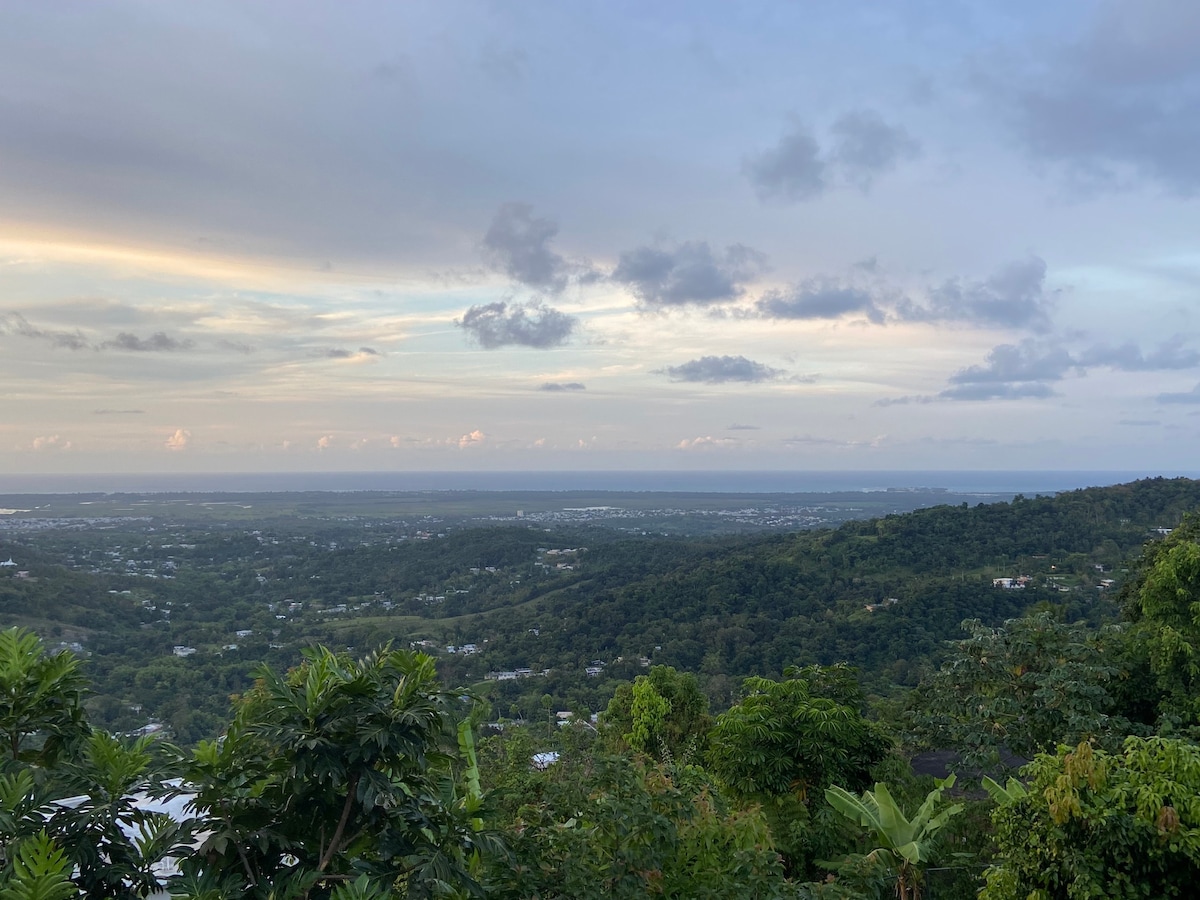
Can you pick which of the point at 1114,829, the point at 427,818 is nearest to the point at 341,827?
the point at 427,818

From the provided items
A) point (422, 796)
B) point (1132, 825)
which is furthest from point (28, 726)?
point (1132, 825)

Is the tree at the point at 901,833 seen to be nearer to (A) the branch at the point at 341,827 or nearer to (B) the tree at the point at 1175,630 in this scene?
(B) the tree at the point at 1175,630

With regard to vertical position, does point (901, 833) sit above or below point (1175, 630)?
below

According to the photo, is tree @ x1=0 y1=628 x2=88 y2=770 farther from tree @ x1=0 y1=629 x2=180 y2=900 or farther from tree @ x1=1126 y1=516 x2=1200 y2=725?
tree @ x1=1126 y1=516 x2=1200 y2=725

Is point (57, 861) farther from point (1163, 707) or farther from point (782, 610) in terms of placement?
point (782, 610)

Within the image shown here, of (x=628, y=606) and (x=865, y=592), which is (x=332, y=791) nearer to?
(x=865, y=592)

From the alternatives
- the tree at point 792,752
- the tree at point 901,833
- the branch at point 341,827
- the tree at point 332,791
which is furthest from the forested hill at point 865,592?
the branch at point 341,827

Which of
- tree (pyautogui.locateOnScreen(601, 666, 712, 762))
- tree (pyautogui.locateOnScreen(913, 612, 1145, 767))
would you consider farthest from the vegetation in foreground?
tree (pyautogui.locateOnScreen(601, 666, 712, 762))
